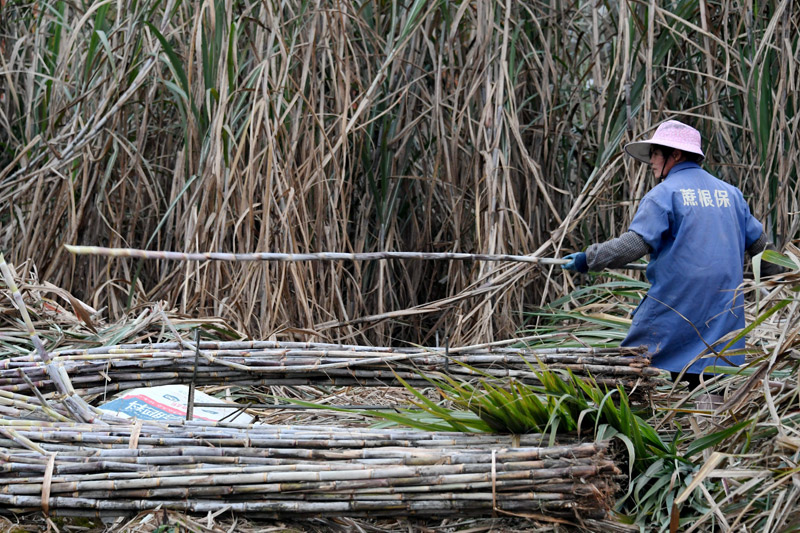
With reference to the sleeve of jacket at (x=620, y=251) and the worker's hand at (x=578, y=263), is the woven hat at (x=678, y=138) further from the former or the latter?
the worker's hand at (x=578, y=263)

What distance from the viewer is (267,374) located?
2357 mm

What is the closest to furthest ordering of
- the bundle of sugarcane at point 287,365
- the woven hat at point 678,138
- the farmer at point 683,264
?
the bundle of sugarcane at point 287,365
the farmer at point 683,264
the woven hat at point 678,138

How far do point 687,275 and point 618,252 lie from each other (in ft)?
0.73

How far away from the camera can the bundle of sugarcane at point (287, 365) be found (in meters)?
2.31

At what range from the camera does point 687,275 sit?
8.28 ft

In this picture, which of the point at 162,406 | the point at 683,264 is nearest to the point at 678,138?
the point at 683,264

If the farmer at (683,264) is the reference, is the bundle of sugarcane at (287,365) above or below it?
below

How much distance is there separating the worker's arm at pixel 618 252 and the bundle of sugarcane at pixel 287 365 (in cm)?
33

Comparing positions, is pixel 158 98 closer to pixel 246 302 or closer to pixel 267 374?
pixel 246 302

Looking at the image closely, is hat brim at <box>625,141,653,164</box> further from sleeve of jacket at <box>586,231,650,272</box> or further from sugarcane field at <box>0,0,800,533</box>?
sleeve of jacket at <box>586,231,650,272</box>

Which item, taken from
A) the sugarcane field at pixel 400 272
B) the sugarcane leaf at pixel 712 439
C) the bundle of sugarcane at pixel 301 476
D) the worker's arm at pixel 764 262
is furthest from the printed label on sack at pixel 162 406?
the worker's arm at pixel 764 262

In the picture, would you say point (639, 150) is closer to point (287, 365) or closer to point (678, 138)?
point (678, 138)

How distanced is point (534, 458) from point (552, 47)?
2559mm

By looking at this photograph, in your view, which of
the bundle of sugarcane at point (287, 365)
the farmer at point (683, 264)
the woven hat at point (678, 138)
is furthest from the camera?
the woven hat at point (678, 138)
